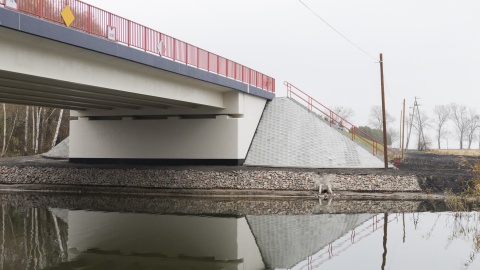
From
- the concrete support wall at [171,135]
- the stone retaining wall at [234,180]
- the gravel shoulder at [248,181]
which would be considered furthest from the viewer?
the concrete support wall at [171,135]

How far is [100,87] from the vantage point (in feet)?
59.2

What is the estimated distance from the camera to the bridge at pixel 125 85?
1478 centimetres

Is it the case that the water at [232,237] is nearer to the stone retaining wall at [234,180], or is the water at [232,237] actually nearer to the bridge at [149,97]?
the stone retaining wall at [234,180]

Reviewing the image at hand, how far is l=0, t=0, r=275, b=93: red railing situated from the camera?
1492cm

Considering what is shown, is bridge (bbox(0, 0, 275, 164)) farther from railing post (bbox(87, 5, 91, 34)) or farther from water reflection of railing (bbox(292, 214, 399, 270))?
water reflection of railing (bbox(292, 214, 399, 270))

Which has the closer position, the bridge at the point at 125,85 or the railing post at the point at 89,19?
the bridge at the point at 125,85

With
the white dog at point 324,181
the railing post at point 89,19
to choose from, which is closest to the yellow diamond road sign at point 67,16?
the railing post at point 89,19

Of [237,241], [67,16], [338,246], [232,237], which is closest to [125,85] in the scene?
[67,16]

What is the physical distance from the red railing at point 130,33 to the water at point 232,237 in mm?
6927

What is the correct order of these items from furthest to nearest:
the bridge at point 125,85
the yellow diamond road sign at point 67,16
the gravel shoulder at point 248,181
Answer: the gravel shoulder at point 248,181
the yellow diamond road sign at point 67,16
the bridge at point 125,85

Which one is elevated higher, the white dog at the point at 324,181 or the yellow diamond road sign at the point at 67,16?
the yellow diamond road sign at the point at 67,16

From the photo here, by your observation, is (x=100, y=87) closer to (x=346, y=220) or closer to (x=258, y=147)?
(x=346, y=220)

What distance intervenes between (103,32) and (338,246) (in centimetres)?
1146

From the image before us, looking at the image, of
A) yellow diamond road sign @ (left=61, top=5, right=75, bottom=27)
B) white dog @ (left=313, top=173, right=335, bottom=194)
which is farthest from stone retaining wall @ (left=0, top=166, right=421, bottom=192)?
yellow diamond road sign @ (left=61, top=5, right=75, bottom=27)
